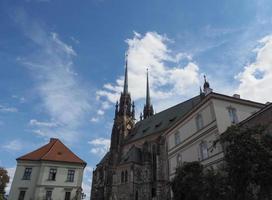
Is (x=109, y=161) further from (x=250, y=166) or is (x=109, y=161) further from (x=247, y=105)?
(x=250, y=166)

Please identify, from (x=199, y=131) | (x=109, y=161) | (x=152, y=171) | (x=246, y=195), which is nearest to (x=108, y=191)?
(x=109, y=161)

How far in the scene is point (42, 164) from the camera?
94.1 ft

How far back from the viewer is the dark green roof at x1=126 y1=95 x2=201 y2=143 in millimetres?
38781

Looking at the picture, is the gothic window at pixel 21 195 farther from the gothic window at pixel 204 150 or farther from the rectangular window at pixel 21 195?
the gothic window at pixel 204 150

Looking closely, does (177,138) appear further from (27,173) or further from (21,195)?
(21,195)

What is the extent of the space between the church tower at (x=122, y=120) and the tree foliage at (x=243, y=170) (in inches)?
1267

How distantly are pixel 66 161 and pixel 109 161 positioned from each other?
14395mm

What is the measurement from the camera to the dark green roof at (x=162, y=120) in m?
38.8

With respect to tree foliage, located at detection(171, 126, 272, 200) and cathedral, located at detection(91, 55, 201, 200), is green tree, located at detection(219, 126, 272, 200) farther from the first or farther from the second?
Answer: cathedral, located at detection(91, 55, 201, 200)

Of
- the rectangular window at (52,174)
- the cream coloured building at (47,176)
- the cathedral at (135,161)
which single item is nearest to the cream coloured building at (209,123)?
the cathedral at (135,161)

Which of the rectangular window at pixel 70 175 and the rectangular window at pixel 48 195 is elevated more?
the rectangular window at pixel 70 175

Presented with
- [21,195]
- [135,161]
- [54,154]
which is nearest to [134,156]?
[135,161]

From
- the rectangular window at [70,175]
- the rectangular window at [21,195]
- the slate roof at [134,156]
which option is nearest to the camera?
the rectangular window at [21,195]

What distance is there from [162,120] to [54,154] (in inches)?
772
